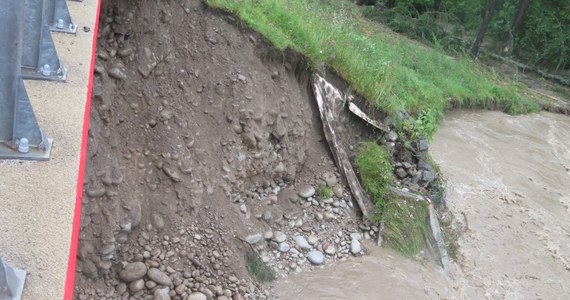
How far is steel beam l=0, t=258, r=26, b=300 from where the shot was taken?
5.67 ft

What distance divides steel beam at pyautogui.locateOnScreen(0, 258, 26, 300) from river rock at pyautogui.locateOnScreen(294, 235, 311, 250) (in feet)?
12.3

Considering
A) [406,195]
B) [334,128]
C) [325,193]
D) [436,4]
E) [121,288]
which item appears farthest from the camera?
[436,4]

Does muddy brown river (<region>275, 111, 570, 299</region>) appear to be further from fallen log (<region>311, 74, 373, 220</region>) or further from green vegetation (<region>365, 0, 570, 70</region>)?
green vegetation (<region>365, 0, 570, 70</region>)

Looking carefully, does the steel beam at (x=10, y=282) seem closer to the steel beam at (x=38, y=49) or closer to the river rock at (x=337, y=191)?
the steel beam at (x=38, y=49)

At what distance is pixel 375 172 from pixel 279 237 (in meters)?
1.82

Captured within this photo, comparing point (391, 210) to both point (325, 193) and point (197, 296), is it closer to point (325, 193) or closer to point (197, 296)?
point (325, 193)

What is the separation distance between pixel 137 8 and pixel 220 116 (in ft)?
4.49

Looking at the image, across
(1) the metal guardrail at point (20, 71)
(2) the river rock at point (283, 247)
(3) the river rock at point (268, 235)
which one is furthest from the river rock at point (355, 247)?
(1) the metal guardrail at point (20, 71)

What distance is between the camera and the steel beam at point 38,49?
2713mm

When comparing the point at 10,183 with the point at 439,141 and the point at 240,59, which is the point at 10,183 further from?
the point at 439,141

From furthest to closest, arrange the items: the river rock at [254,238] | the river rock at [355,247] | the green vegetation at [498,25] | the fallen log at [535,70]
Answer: the fallen log at [535,70]
the green vegetation at [498,25]
the river rock at [355,247]
the river rock at [254,238]

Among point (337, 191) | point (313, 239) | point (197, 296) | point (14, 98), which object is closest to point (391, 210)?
point (337, 191)

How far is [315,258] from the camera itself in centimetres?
537

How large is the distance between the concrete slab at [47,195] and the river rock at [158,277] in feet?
5.84
